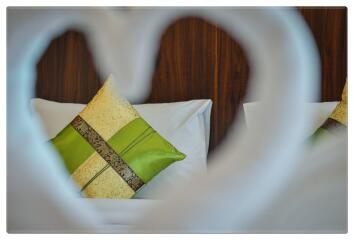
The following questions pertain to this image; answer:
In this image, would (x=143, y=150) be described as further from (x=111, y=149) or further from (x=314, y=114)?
(x=314, y=114)

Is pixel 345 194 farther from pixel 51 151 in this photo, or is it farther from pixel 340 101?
pixel 51 151

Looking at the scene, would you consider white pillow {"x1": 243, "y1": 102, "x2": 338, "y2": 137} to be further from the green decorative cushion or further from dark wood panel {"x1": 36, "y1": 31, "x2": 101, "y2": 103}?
dark wood panel {"x1": 36, "y1": 31, "x2": 101, "y2": 103}

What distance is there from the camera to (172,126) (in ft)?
3.94

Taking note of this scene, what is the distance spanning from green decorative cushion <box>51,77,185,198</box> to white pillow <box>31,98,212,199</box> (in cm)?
2

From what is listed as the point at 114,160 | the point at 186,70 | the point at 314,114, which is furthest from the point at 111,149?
the point at 314,114

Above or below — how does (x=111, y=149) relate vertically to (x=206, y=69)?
below

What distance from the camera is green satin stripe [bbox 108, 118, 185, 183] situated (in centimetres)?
113

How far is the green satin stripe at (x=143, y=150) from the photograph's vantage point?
3.70 feet

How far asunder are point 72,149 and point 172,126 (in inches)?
11.1

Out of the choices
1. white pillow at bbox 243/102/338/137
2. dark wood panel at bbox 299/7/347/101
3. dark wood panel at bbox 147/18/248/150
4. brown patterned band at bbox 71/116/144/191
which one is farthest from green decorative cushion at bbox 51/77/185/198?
dark wood panel at bbox 299/7/347/101

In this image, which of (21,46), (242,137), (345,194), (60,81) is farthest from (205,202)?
(21,46)

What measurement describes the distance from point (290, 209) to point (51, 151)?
0.64m

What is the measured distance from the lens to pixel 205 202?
107 cm

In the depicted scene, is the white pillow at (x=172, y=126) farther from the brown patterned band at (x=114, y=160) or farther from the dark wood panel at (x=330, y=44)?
the dark wood panel at (x=330, y=44)
